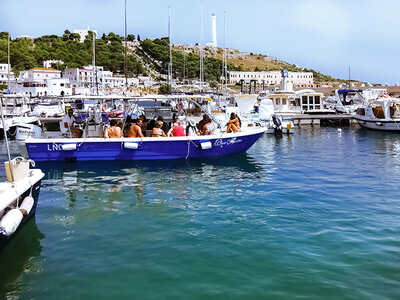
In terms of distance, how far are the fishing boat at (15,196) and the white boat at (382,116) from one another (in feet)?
93.0

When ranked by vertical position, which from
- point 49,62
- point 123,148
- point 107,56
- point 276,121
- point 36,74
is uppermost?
point 107,56

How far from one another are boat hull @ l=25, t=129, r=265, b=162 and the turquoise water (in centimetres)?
139

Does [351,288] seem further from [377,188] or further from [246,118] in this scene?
[246,118]

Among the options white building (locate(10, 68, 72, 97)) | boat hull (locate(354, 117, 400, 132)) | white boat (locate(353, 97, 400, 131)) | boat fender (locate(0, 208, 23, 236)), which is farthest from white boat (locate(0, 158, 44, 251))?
white building (locate(10, 68, 72, 97))

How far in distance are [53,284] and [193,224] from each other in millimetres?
3370

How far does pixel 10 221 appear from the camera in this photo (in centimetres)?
616

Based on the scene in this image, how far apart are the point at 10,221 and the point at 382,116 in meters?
31.1

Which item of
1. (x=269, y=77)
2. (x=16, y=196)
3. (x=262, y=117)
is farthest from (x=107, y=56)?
(x=16, y=196)

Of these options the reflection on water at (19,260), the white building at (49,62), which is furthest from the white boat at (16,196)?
the white building at (49,62)

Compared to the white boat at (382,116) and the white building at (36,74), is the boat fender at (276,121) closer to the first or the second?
the white boat at (382,116)

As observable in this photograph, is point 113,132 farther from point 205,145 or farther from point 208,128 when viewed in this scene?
point 208,128

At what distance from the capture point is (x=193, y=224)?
332 inches

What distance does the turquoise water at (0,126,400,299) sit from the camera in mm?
5695

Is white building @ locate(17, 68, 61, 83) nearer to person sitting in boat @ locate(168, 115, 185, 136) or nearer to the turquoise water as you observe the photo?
person sitting in boat @ locate(168, 115, 185, 136)
